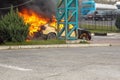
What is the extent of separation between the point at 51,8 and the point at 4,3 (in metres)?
3.04

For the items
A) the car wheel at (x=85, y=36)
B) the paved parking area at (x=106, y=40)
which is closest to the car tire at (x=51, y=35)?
the car wheel at (x=85, y=36)

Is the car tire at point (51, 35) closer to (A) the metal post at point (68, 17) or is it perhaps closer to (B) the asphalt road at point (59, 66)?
(A) the metal post at point (68, 17)

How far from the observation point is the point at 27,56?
14289mm

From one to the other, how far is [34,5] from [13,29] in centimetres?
583

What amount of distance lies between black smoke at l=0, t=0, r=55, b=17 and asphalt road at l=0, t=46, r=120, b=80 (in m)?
7.78

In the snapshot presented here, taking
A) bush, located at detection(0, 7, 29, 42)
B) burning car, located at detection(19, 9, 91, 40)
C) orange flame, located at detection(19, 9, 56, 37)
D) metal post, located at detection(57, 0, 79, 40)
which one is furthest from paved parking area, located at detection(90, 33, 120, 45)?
bush, located at detection(0, 7, 29, 42)

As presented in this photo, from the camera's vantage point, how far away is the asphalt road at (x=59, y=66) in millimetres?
10062

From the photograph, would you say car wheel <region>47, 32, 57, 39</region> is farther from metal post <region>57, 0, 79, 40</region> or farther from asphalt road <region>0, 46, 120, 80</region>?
asphalt road <region>0, 46, 120, 80</region>

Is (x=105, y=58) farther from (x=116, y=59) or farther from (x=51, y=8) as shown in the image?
(x=51, y=8)

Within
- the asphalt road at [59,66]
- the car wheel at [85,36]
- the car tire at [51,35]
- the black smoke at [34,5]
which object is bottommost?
the car wheel at [85,36]

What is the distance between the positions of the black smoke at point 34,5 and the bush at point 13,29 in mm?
4191

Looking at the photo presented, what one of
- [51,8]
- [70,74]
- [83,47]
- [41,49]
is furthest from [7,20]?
[70,74]

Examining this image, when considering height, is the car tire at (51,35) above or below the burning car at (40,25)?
below

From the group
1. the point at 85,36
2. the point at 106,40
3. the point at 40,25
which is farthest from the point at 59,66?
the point at 106,40
